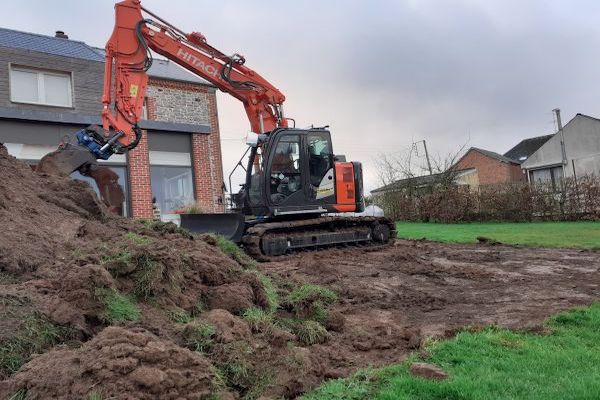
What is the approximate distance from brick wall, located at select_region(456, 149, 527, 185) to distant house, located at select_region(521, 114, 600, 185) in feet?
21.2

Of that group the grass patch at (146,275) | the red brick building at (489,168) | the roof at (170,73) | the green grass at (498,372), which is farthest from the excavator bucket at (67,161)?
the red brick building at (489,168)

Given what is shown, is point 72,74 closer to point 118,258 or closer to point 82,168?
point 82,168

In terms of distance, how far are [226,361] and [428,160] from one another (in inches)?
1228

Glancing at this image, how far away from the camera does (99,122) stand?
14148 millimetres

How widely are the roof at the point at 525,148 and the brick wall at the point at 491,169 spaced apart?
1.71 m

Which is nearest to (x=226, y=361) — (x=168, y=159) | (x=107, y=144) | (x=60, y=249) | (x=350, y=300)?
(x=60, y=249)

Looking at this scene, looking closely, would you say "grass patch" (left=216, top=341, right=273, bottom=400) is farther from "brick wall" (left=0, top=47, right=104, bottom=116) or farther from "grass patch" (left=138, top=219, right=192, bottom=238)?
"brick wall" (left=0, top=47, right=104, bottom=116)

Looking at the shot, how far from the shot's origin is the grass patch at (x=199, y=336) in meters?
3.42

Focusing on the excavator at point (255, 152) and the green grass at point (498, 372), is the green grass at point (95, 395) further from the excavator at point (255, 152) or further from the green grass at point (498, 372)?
the excavator at point (255, 152)

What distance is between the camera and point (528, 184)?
2177cm

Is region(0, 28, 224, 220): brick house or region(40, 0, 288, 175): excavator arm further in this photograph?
region(0, 28, 224, 220): brick house

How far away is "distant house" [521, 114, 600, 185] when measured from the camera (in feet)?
105

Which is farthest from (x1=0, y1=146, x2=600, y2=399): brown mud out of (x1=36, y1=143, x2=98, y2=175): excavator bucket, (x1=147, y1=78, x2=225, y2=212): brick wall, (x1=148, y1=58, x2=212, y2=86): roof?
(x1=148, y1=58, x2=212, y2=86): roof

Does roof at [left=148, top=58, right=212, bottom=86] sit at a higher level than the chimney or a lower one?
lower
